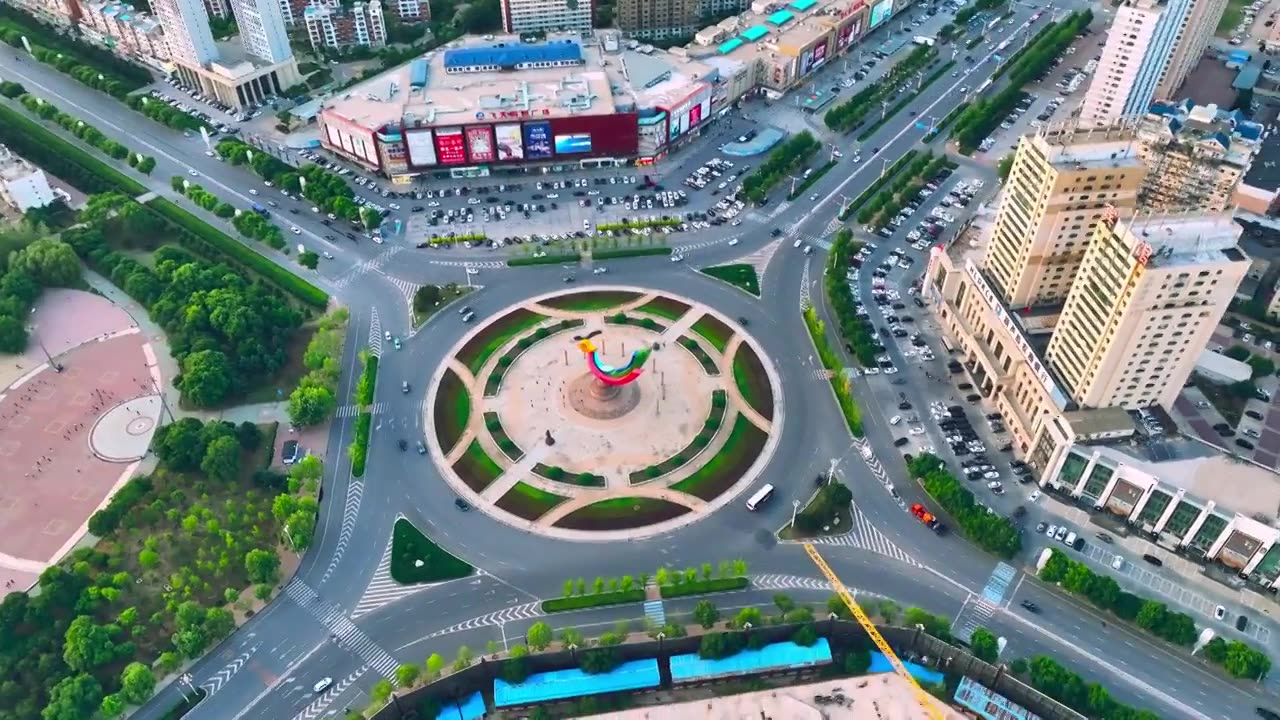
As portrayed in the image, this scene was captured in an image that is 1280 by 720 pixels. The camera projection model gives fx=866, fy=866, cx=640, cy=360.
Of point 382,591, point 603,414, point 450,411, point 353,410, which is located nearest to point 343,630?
point 382,591

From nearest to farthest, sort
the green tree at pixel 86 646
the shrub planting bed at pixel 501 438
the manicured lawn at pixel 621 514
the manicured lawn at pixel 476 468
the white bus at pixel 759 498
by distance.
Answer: the green tree at pixel 86 646 → the manicured lawn at pixel 621 514 → the white bus at pixel 759 498 → the manicured lawn at pixel 476 468 → the shrub planting bed at pixel 501 438

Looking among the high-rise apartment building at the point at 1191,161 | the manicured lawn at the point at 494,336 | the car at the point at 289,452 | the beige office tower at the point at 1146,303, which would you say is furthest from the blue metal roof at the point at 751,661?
the high-rise apartment building at the point at 1191,161

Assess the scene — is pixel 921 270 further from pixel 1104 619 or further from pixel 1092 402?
pixel 1104 619

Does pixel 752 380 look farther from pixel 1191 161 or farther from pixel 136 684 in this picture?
pixel 136 684

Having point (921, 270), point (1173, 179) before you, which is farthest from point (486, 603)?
point (1173, 179)

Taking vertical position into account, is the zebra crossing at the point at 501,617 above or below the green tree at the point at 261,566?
below

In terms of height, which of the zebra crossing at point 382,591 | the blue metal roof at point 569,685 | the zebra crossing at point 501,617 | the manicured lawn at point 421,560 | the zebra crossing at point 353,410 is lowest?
the blue metal roof at point 569,685

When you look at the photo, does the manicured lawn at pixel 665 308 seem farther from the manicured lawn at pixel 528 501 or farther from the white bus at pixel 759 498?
the manicured lawn at pixel 528 501
